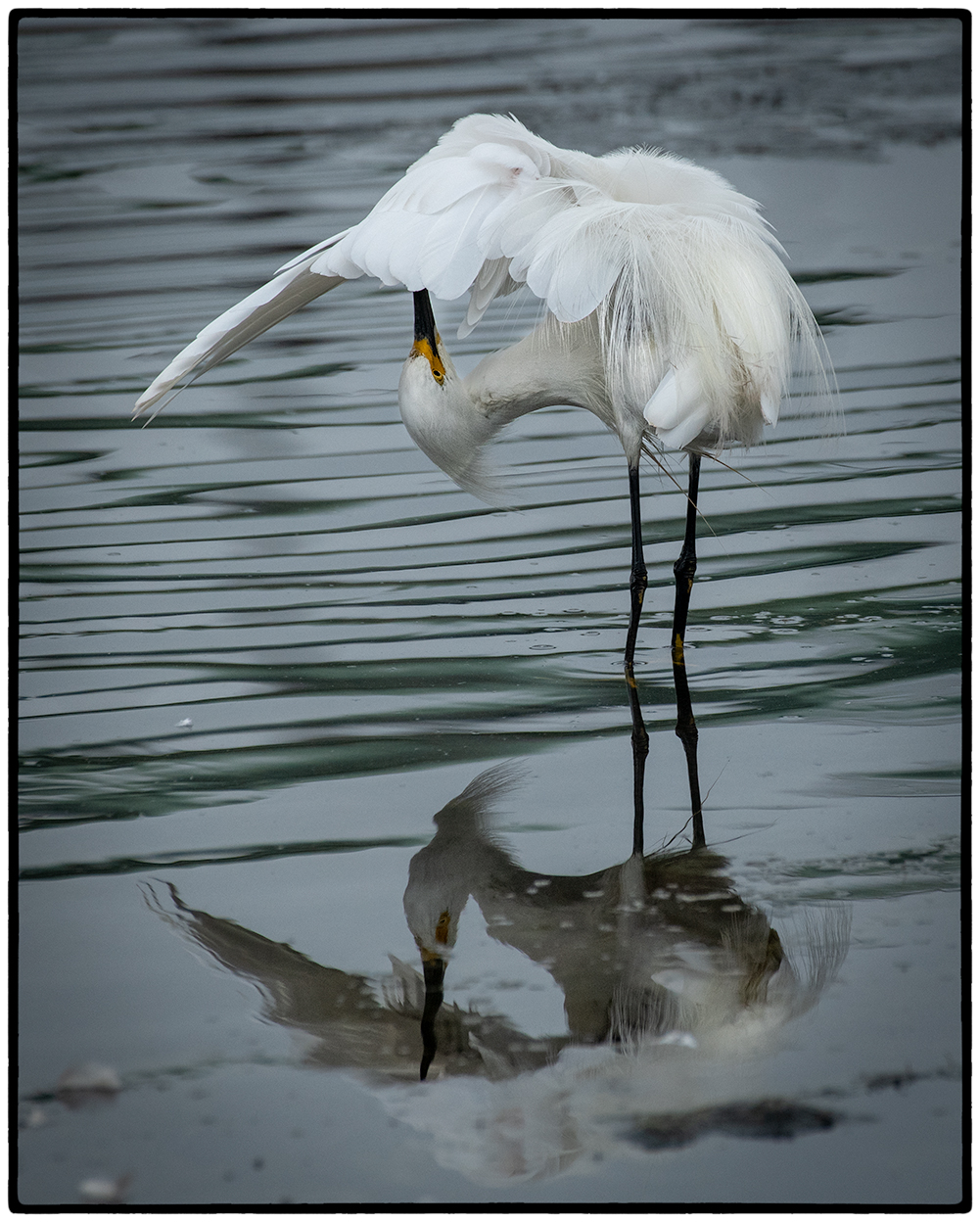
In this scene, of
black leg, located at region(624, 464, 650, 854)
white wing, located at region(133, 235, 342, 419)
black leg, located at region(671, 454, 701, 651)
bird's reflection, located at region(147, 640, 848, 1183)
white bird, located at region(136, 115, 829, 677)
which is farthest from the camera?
black leg, located at region(671, 454, 701, 651)

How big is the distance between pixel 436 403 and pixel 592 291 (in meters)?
0.90

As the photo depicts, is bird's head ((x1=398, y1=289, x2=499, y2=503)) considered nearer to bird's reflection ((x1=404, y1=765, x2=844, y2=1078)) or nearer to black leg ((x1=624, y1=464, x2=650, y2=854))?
black leg ((x1=624, y1=464, x2=650, y2=854))

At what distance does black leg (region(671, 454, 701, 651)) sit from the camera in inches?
183

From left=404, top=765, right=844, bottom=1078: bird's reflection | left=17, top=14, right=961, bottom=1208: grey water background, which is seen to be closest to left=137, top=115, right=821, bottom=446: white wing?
left=17, top=14, right=961, bottom=1208: grey water background

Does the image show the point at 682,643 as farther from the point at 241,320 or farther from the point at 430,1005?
the point at 430,1005

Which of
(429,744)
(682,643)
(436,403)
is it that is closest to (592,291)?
(436,403)

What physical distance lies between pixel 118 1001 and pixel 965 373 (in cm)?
367

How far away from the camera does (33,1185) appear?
2.52 m

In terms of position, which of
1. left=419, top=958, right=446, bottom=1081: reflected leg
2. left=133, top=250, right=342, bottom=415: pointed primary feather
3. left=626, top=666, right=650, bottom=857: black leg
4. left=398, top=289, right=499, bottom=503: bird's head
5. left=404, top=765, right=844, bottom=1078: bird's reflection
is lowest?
left=419, top=958, right=446, bottom=1081: reflected leg

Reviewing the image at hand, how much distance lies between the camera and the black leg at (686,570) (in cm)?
465

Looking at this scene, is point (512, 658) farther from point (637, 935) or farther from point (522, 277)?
point (637, 935)

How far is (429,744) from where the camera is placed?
4133 millimetres

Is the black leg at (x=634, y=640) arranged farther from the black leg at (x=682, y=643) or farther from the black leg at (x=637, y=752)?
the black leg at (x=682, y=643)

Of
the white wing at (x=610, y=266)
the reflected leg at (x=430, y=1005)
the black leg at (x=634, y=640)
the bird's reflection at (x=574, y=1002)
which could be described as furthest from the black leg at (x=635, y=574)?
the reflected leg at (x=430, y=1005)
